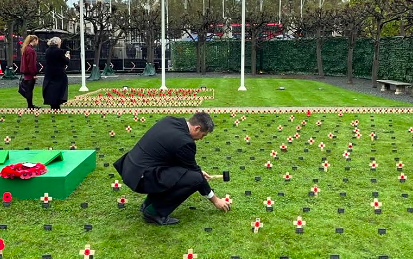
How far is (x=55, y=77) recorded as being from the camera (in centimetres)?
1373

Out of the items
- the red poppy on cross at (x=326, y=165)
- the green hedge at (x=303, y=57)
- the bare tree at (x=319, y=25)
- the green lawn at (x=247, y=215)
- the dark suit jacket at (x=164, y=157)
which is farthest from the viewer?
the bare tree at (x=319, y=25)

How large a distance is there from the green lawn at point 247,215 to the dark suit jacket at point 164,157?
59 cm

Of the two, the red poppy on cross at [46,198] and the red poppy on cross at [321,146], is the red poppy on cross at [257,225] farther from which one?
the red poppy on cross at [321,146]

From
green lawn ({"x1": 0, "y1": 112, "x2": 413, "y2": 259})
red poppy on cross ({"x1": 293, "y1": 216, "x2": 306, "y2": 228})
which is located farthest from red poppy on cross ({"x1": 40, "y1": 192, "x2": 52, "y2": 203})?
red poppy on cross ({"x1": 293, "y1": 216, "x2": 306, "y2": 228})

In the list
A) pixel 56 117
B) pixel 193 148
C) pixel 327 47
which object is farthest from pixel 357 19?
pixel 193 148

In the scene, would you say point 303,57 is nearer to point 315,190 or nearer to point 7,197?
point 315,190

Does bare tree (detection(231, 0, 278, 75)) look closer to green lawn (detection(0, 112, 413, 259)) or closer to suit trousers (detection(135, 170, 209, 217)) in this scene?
green lawn (detection(0, 112, 413, 259))

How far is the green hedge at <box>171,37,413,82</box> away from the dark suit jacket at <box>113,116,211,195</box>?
67.1ft

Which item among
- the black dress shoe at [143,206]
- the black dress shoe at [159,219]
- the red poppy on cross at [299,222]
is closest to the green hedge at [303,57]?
the red poppy on cross at [299,222]

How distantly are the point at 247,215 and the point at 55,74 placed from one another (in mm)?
9343

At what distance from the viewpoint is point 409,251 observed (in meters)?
4.90

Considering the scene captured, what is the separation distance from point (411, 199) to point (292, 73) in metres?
31.7

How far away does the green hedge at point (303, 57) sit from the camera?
25.3 metres

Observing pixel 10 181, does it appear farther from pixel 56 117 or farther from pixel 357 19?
pixel 357 19
